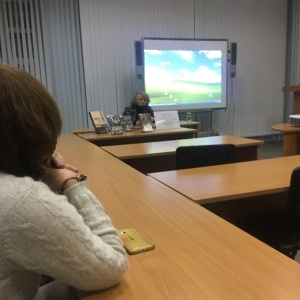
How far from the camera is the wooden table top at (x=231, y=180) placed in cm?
143

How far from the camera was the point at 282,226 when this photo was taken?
182 centimetres

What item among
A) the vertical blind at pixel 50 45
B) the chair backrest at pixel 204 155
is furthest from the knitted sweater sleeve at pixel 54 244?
the vertical blind at pixel 50 45

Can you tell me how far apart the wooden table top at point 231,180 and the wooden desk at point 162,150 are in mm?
755

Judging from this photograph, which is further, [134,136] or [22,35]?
[22,35]

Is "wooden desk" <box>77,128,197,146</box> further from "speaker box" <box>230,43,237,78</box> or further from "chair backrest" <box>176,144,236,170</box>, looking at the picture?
"speaker box" <box>230,43,237,78</box>

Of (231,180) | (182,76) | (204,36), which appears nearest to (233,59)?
(204,36)

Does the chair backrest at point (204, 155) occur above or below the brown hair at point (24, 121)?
below

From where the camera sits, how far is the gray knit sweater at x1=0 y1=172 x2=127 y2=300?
2.06 feet

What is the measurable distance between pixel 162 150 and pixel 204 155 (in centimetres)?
46

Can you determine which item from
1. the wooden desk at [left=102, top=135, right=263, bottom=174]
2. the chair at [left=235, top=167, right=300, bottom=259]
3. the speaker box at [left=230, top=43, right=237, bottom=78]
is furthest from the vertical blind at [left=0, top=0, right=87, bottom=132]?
the chair at [left=235, top=167, right=300, bottom=259]

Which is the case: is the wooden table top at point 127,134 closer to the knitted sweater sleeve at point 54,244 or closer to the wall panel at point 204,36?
the wall panel at point 204,36

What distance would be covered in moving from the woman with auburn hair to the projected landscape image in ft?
A: 16.1

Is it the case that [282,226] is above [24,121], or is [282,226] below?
below

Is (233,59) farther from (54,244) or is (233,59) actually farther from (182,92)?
(54,244)
